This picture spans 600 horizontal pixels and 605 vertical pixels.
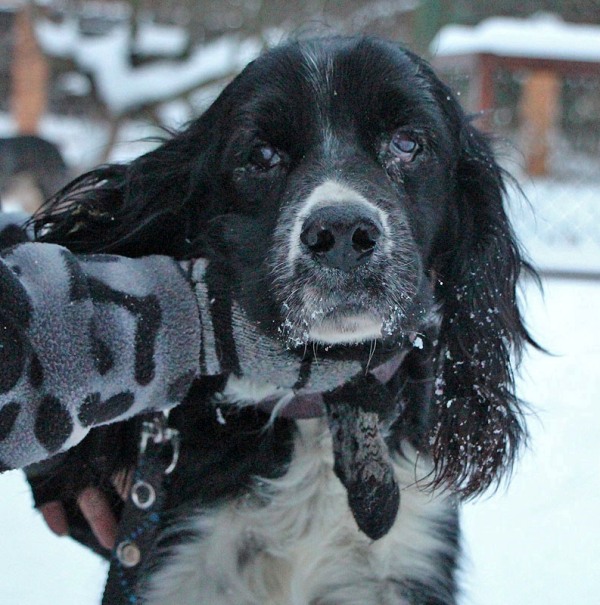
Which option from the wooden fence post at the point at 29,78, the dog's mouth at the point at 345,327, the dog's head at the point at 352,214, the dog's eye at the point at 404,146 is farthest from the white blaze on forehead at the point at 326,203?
the wooden fence post at the point at 29,78

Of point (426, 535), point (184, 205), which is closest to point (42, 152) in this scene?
point (184, 205)

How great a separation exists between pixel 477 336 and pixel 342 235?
1.77ft

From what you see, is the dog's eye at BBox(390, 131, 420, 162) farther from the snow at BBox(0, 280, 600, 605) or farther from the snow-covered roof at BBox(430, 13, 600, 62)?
the snow-covered roof at BBox(430, 13, 600, 62)

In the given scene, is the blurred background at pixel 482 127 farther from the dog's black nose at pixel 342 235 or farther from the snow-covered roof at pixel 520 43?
the dog's black nose at pixel 342 235

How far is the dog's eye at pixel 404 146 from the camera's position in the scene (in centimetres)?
186

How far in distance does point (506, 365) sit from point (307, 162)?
0.62 meters

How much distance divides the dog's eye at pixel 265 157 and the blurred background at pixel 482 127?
1.30 ft

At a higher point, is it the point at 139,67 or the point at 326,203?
the point at 326,203

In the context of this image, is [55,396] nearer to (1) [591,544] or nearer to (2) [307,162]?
(2) [307,162]

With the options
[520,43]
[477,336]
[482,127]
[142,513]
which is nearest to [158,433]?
[142,513]

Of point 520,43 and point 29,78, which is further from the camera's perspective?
point 29,78

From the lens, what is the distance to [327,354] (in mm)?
1687

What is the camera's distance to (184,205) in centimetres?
208

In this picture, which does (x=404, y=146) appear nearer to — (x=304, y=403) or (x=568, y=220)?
(x=304, y=403)
